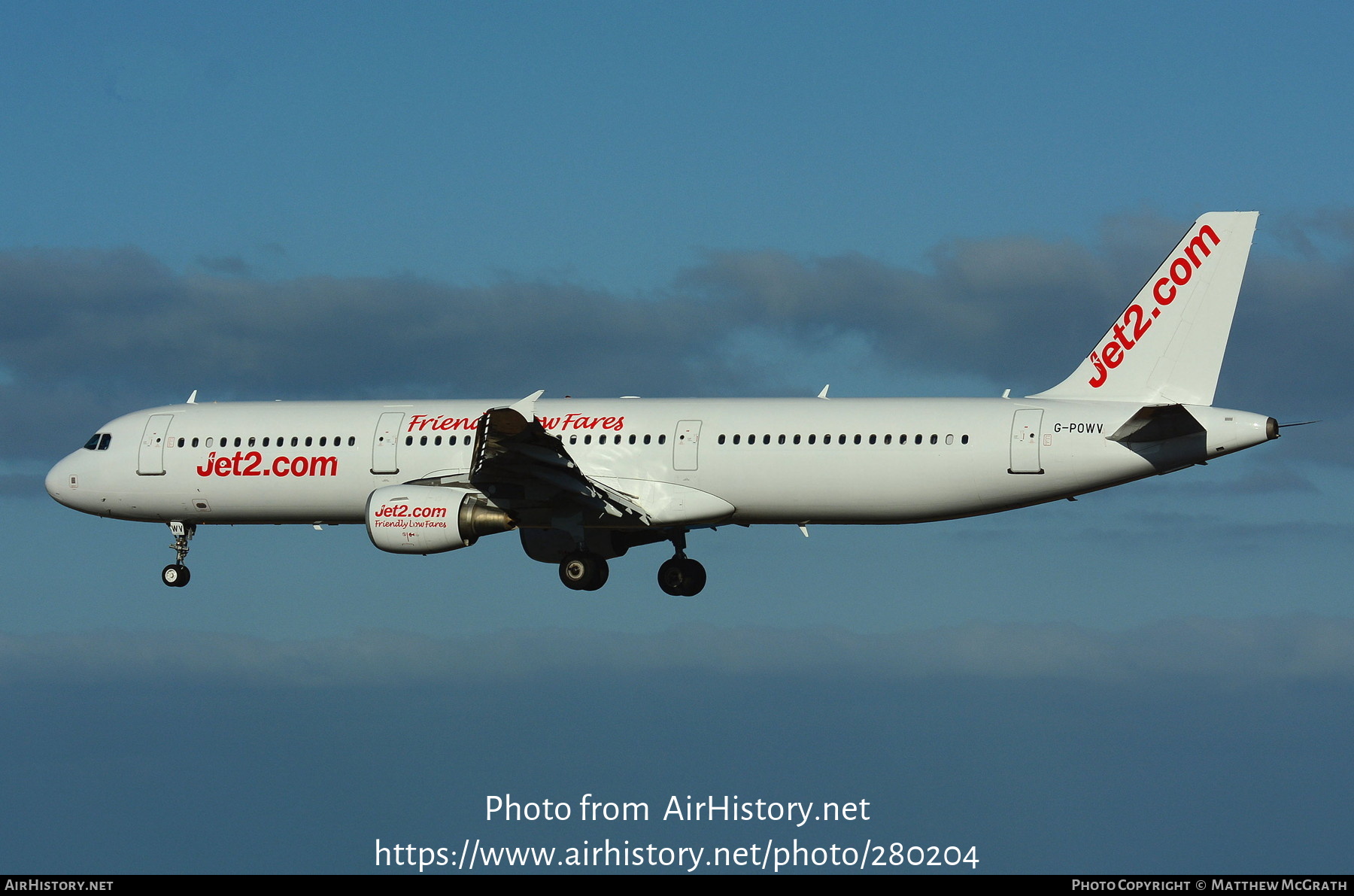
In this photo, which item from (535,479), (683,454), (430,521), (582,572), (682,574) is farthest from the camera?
(682,574)

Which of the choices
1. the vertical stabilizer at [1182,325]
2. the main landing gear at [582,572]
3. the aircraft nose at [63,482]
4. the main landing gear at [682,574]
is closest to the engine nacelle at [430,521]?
the main landing gear at [582,572]

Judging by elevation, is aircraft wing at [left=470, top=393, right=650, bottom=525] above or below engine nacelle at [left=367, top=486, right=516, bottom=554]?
above

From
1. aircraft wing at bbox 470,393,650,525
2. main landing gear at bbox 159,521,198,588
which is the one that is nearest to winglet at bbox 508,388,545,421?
aircraft wing at bbox 470,393,650,525

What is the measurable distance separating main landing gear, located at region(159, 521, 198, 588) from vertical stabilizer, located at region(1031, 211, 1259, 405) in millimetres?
20789

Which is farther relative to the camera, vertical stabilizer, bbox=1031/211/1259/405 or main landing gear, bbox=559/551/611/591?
main landing gear, bbox=559/551/611/591

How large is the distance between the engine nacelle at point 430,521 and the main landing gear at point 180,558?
23.3ft

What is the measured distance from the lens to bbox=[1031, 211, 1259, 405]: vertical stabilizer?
103ft

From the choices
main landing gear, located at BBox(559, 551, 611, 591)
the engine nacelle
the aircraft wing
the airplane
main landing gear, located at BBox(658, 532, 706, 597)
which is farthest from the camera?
main landing gear, located at BBox(658, 532, 706, 597)

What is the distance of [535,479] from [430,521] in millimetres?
2449

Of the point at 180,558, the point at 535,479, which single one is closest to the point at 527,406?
the point at 535,479

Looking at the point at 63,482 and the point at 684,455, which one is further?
the point at 63,482

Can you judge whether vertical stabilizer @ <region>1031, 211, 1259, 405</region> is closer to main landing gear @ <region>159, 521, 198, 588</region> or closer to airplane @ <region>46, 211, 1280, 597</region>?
airplane @ <region>46, 211, 1280, 597</region>

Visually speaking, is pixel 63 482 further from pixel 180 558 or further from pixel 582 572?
pixel 582 572

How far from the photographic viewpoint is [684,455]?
33594 millimetres
